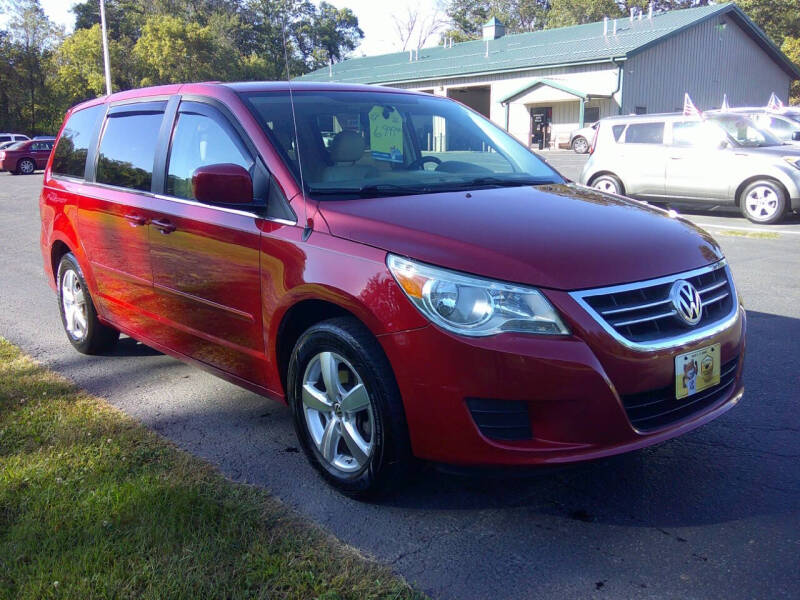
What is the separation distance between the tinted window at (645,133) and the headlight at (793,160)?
2.00m

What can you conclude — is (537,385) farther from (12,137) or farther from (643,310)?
(12,137)

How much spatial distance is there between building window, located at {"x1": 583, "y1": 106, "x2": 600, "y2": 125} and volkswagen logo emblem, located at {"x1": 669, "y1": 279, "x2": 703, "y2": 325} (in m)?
35.6

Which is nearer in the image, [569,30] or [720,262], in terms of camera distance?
[720,262]

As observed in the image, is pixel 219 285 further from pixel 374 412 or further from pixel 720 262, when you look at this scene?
pixel 720 262

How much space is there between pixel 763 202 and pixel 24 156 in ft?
94.7

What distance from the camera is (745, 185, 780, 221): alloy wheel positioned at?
38.2 ft

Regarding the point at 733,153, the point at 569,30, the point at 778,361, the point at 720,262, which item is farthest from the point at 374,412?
the point at 569,30

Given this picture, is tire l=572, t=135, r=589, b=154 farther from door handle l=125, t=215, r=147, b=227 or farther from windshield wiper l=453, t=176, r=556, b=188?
door handle l=125, t=215, r=147, b=227

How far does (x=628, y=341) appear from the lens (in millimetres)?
2785

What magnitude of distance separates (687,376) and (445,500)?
44.1 inches

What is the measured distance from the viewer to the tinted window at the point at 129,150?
4.46 metres

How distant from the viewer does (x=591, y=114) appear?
37062 mm

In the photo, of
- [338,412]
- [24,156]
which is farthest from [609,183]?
[24,156]

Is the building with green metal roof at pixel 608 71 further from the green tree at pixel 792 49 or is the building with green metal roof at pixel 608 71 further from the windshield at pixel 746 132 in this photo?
the windshield at pixel 746 132
